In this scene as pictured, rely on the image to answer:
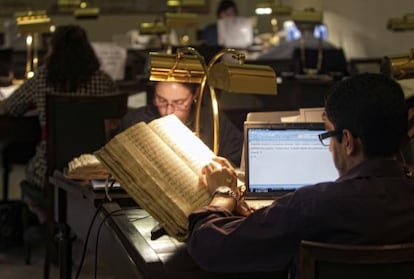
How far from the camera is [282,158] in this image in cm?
244

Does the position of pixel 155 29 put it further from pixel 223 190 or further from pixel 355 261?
pixel 355 261

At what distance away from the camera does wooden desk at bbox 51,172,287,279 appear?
1921 mm

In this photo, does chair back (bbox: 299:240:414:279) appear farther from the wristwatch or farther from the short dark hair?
the wristwatch

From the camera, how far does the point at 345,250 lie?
1611 millimetres

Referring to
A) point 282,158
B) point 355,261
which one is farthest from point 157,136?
point 355,261

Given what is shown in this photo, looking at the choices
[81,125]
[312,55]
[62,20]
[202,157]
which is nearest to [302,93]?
[312,55]

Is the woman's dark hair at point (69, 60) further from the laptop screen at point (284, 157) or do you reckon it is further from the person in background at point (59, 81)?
the laptop screen at point (284, 157)

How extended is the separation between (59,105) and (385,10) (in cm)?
391

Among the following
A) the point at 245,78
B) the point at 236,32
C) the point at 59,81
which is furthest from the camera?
the point at 236,32

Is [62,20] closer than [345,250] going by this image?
No

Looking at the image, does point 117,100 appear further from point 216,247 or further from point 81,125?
point 216,247

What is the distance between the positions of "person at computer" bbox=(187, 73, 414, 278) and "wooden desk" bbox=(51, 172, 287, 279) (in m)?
0.07

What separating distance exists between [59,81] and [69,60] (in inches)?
4.6

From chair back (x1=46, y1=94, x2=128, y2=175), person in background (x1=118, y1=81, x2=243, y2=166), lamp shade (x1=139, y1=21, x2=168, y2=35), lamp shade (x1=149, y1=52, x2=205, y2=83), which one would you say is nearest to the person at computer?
lamp shade (x1=149, y1=52, x2=205, y2=83)
